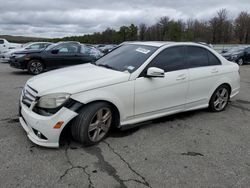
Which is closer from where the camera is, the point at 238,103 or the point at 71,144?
the point at 71,144

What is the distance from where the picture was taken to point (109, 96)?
3.49 metres

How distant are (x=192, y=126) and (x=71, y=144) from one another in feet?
7.39

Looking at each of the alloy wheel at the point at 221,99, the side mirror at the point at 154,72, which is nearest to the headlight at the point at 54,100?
the side mirror at the point at 154,72

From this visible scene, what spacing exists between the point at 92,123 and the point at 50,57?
7.64m

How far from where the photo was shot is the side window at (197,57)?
4.65 m

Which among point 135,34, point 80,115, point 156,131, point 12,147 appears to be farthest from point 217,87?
point 135,34

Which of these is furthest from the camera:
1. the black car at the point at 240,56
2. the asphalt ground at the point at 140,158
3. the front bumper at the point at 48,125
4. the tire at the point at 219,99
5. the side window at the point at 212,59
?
the black car at the point at 240,56

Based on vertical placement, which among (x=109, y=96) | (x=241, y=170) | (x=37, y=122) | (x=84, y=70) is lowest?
(x=241, y=170)

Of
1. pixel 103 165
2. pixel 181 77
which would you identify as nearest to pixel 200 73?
pixel 181 77

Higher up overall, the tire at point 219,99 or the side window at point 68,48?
the side window at point 68,48

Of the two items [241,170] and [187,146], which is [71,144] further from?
[241,170]

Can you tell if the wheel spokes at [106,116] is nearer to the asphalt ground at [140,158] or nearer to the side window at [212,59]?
the asphalt ground at [140,158]

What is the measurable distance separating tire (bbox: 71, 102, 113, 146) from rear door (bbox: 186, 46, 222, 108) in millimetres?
1802

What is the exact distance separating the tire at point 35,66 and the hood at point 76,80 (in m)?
6.77
